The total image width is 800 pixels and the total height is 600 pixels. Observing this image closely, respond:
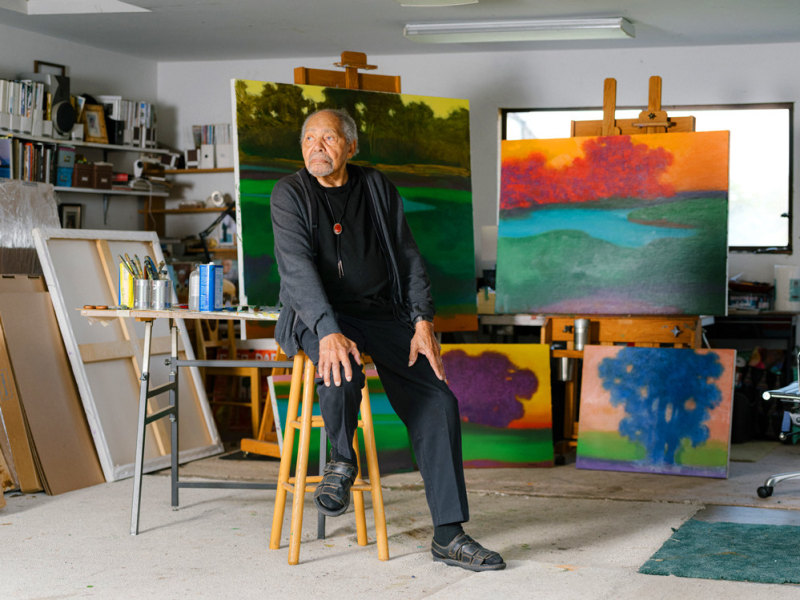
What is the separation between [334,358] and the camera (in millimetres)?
2611

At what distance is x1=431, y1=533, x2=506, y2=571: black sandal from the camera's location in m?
2.73

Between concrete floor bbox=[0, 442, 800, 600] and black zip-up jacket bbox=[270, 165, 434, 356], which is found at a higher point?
black zip-up jacket bbox=[270, 165, 434, 356]

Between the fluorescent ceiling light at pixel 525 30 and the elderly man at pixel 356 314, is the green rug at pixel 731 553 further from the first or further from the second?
the fluorescent ceiling light at pixel 525 30

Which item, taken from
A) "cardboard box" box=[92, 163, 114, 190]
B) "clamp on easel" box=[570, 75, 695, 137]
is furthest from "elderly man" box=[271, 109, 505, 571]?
"cardboard box" box=[92, 163, 114, 190]

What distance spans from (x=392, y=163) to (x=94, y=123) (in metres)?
2.92

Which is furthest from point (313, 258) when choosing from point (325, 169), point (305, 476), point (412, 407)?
point (305, 476)

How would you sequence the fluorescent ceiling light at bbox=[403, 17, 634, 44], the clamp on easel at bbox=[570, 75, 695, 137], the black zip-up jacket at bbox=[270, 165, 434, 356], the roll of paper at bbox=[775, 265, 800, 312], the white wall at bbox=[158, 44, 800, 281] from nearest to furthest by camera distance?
the black zip-up jacket at bbox=[270, 165, 434, 356]
the clamp on easel at bbox=[570, 75, 695, 137]
the fluorescent ceiling light at bbox=[403, 17, 634, 44]
the roll of paper at bbox=[775, 265, 800, 312]
the white wall at bbox=[158, 44, 800, 281]

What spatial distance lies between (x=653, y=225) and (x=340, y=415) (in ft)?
8.06

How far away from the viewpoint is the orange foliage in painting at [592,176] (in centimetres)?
461

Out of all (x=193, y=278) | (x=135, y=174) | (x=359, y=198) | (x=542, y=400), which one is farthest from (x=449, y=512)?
(x=135, y=174)

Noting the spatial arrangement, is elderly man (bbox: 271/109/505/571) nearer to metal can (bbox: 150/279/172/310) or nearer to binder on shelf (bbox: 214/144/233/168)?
metal can (bbox: 150/279/172/310)

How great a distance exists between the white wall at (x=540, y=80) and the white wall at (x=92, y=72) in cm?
31

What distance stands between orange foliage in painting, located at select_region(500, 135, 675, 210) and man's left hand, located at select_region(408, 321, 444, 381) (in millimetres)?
2088

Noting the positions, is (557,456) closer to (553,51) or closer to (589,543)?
(589,543)
